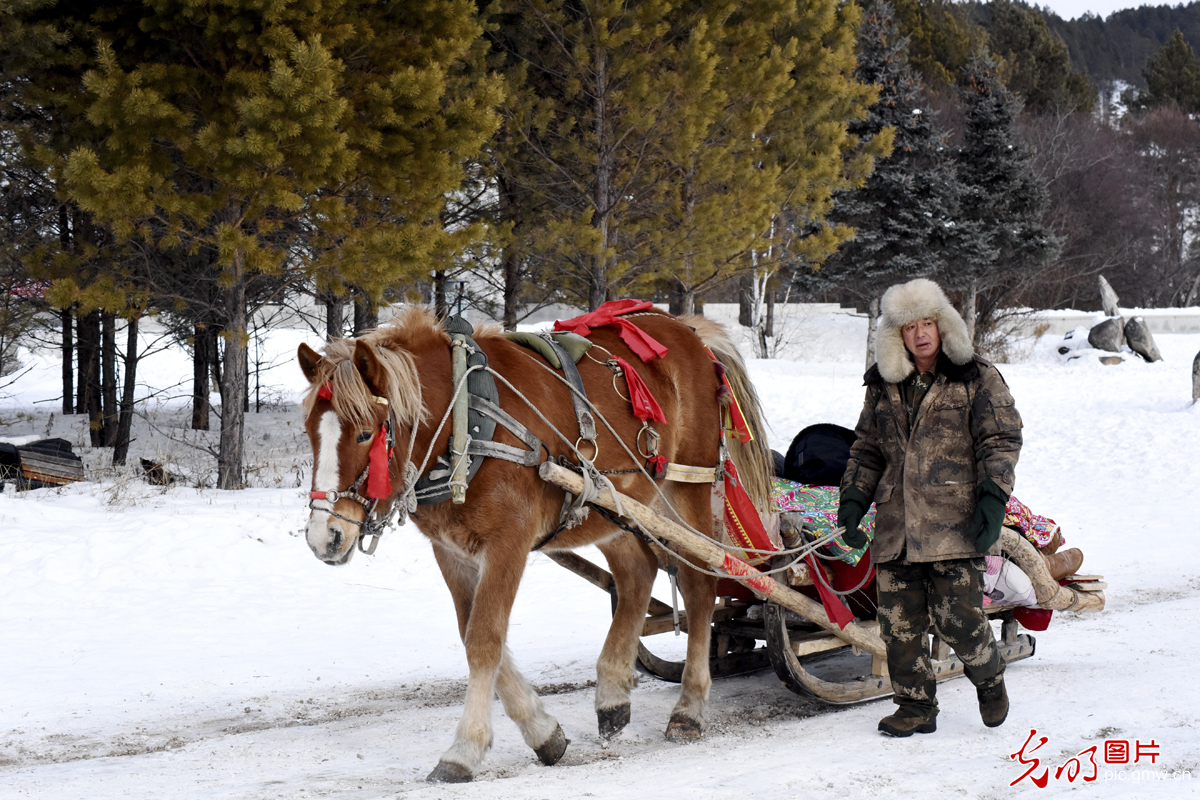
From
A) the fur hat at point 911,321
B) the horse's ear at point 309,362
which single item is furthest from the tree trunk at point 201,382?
the fur hat at point 911,321

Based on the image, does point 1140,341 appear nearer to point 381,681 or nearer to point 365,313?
point 365,313

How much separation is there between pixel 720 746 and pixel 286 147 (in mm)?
6886

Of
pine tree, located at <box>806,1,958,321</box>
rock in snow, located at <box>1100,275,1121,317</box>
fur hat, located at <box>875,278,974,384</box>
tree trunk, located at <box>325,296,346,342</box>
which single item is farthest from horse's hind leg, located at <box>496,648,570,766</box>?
rock in snow, located at <box>1100,275,1121,317</box>

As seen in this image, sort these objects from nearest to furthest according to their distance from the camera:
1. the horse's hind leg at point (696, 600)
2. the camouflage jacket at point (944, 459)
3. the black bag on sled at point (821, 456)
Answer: the camouflage jacket at point (944, 459) < the horse's hind leg at point (696, 600) < the black bag on sled at point (821, 456)

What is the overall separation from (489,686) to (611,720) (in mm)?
952

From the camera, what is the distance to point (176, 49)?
30.9ft

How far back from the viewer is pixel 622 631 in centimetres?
469

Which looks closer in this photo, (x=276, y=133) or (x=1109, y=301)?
(x=276, y=133)

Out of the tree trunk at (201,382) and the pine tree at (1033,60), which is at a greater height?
the pine tree at (1033,60)

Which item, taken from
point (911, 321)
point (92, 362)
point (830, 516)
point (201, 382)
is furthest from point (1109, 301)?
point (911, 321)

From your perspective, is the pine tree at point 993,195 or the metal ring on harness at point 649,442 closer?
the metal ring on harness at point 649,442

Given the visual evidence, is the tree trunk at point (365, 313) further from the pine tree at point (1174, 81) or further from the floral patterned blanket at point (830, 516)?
the pine tree at point (1174, 81)

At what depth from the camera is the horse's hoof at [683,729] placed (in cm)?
444

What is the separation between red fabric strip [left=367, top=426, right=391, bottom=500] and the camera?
138 inches
